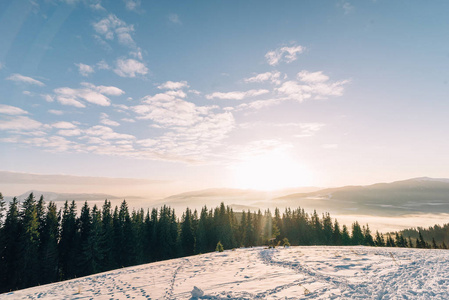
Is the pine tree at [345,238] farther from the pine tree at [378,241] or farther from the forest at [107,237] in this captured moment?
the pine tree at [378,241]

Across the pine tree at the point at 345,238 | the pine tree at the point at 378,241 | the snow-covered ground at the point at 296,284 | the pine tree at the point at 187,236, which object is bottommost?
the pine tree at the point at 378,241

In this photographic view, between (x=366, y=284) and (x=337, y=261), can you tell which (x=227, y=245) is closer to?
(x=337, y=261)

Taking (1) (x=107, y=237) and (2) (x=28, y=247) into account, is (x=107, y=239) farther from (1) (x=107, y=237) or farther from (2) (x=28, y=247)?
(2) (x=28, y=247)

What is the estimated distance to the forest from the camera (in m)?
39.6

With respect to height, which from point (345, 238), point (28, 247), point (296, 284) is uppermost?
point (296, 284)

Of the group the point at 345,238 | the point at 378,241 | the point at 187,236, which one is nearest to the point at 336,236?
the point at 345,238

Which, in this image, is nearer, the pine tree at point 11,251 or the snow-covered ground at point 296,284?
the snow-covered ground at point 296,284

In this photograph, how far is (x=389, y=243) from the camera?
109000mm

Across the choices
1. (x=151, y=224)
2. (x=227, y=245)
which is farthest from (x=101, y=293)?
(x=227, y=245)

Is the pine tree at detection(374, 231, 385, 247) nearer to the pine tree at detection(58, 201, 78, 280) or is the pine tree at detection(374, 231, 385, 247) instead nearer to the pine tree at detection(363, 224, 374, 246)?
the pine tree at detection(363, 224, 374, 246)

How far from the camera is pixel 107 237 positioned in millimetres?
53125

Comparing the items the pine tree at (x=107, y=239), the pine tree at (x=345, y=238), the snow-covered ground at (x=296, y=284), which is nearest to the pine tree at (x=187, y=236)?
the pine tree at (x=107, y=239)

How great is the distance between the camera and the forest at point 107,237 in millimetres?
39562

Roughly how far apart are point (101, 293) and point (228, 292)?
9034 mm
